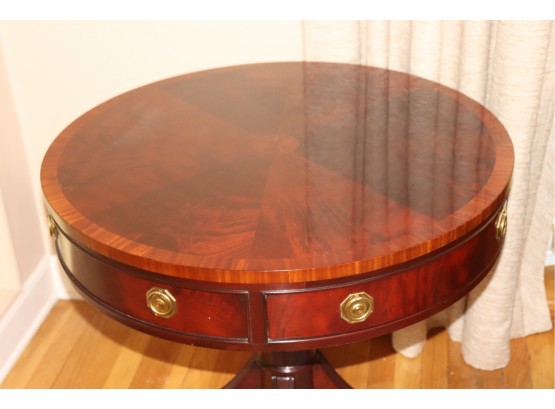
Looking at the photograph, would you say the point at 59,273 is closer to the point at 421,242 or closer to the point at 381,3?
the point at 381,3

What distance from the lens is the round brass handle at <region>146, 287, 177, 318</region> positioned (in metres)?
1.69

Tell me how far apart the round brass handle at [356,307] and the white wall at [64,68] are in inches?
44.2

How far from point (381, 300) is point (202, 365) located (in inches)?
48.7

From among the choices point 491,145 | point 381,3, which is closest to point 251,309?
point 491,145

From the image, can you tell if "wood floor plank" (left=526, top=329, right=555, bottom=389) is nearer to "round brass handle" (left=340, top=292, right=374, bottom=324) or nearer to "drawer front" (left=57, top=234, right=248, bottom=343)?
"round brass handle" (left=340, top=292, right=374, bottom=324)

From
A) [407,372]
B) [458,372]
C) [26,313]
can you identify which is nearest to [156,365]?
[26,313]

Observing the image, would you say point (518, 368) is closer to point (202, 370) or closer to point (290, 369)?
Result: point (290, 369)

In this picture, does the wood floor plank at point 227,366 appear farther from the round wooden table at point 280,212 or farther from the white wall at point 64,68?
the round wooden table at point 280,212

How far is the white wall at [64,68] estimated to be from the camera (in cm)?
261

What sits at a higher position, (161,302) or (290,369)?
(161,302)

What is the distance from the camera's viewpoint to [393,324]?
5.70 feet

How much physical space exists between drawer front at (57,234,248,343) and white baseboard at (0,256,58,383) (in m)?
1.12

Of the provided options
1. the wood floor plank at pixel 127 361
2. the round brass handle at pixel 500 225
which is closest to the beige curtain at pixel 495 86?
the round brass handle at pixel 500 225

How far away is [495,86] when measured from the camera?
7.91ft
